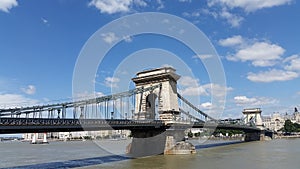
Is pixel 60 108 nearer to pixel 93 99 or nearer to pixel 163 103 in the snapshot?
pixel 93 99

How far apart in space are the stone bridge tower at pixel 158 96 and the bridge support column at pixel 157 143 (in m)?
2.10

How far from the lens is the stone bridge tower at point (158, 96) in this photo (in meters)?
40.9

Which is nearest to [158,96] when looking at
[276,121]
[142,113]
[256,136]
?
[142,113]

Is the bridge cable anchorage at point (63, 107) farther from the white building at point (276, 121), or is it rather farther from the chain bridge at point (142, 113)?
the white building at point (276, 121)

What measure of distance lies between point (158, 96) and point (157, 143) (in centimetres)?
618

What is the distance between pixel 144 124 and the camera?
34.0m

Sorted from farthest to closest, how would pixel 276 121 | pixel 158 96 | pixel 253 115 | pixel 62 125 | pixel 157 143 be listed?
1. pixel 276 121
2. pixel 253 115
3. pixel 158 96
4. pixel 157 143
5. pixel 62 125

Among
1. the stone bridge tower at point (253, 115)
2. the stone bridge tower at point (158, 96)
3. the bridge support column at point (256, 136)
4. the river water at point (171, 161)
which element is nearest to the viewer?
the river water at point (171, 161)

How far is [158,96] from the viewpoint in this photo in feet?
137

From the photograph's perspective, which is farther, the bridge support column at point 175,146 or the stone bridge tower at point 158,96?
the stone bridge tower at point 158,96

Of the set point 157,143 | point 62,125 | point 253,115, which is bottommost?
point 157,143

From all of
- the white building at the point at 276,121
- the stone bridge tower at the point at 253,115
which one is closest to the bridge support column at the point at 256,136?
the stone bridge tower at the point at 253,115

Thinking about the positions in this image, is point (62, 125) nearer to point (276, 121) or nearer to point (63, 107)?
point (63, 107)

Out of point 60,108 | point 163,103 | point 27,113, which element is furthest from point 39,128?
point 163,103
